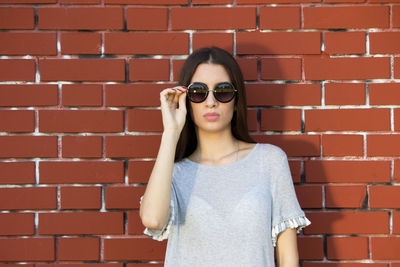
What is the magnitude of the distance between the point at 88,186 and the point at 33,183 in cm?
31

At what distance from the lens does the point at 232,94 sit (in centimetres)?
208

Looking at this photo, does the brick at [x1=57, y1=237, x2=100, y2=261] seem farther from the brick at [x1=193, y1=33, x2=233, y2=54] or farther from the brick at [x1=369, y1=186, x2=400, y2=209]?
the brick at [x1=369, y1=186, x2=400, y2=209]

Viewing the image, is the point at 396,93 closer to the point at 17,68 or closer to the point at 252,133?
the point at 252,133

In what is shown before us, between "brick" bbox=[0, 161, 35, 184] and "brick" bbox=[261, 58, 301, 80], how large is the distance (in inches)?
56.6

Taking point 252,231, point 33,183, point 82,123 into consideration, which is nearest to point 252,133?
point 252,231

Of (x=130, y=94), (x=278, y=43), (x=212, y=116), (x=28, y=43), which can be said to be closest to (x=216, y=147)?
(x=212, y=116)

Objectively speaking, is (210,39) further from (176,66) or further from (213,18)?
(176,66)

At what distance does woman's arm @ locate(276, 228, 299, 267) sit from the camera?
2012 millimetres

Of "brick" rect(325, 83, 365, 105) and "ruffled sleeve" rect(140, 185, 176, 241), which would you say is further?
"brick" rect(325, 83, 365, 105)

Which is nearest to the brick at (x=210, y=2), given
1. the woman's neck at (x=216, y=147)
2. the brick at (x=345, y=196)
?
the woman's neck at (x=216, y=147)

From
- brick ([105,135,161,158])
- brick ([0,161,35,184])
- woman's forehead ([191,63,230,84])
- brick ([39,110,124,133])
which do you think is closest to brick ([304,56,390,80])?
woman's forehead ([191,63,230,84])

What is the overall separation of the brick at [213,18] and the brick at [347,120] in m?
0.63

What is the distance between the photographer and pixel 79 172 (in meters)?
2.42

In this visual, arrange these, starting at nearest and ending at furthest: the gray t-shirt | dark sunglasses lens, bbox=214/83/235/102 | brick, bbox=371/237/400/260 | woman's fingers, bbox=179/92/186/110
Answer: the gray t-shirt
dark sunglasses lens, bbox=214/83/235/102
woman's fingers, bbox=179/92/186/110
brick, bbox=371/237/400/260
